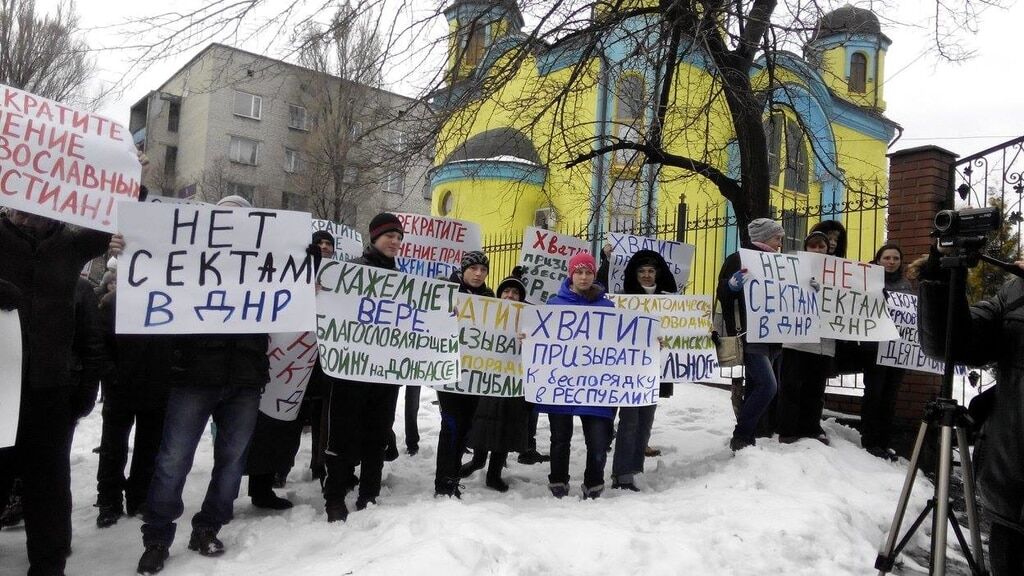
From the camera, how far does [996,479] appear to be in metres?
2.90

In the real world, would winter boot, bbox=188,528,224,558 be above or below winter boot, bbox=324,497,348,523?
below

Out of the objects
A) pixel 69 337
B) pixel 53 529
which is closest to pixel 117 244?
pixel 69 337

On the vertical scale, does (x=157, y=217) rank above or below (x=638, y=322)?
above

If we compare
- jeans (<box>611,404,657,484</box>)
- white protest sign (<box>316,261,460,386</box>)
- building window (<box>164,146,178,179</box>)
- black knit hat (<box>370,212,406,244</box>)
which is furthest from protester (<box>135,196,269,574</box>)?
building window (<box>164,146,178,179</box>)

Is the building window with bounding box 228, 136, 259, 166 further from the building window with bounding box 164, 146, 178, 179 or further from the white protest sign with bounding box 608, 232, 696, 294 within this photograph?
the white protest sign with bounding box 608, 232, 696, 294

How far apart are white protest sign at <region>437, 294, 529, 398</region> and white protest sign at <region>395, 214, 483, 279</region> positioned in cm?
239

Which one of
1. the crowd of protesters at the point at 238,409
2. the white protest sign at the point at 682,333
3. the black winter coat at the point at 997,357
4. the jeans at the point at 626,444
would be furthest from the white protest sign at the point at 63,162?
the black winter coat at the point at 997,357

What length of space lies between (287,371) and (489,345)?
142cm

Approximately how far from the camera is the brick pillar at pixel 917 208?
24.7 feet

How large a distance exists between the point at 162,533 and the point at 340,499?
40.5 inches

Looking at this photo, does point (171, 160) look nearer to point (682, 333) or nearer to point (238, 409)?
point (682, 333)

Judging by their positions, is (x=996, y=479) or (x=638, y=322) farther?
(x=638, y=322)

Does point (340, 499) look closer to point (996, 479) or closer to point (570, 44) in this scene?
point (996, 479)

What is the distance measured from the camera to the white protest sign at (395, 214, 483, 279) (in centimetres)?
782
